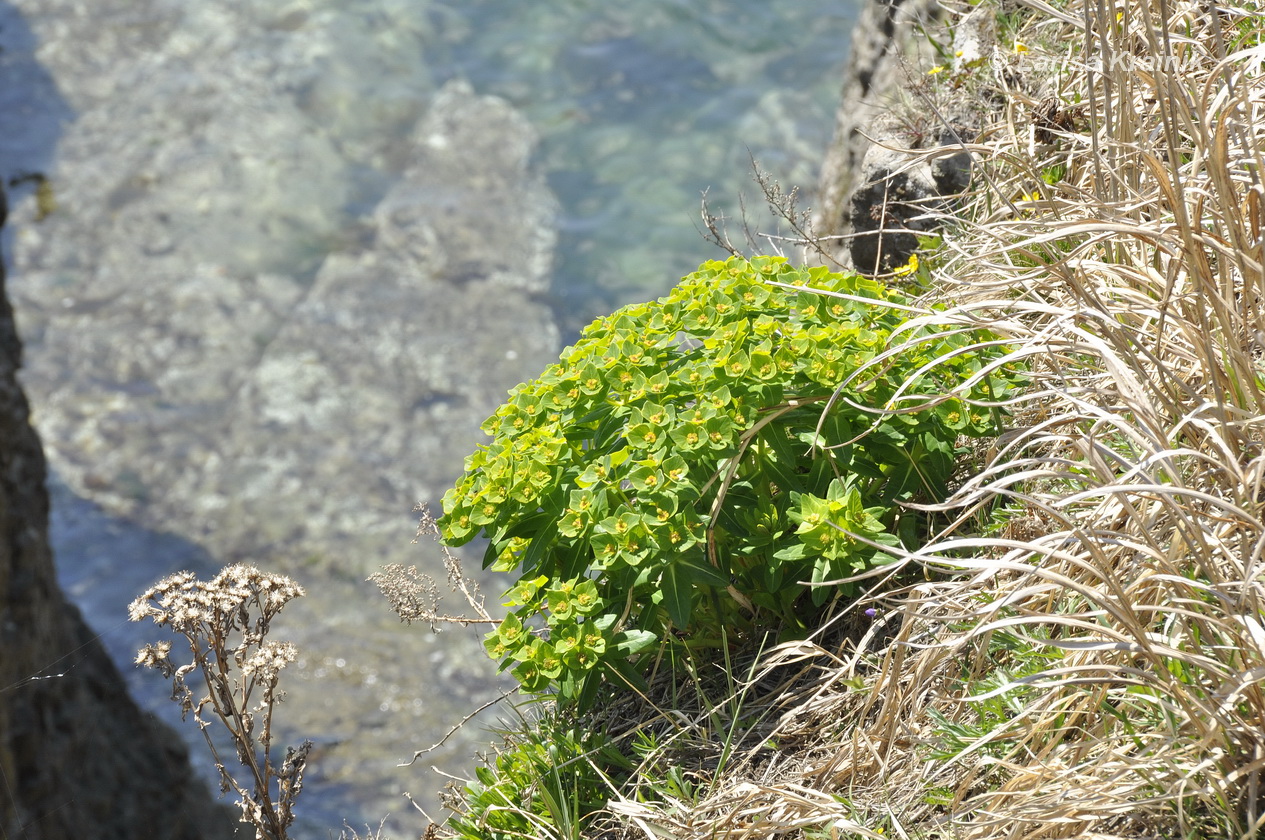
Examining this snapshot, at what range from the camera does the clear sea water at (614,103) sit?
11.6 meters

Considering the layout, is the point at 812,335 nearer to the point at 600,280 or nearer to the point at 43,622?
the point at 43,622

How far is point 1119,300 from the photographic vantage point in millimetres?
2748

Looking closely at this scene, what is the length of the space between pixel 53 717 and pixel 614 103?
32.8 feet

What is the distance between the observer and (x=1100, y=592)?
6.97 ft

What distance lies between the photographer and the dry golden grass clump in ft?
6.23

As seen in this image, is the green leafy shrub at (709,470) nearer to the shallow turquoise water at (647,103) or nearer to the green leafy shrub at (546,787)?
the green leafy shrub at (546,787)

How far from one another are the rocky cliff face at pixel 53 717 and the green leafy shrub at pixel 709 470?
99.1 inches

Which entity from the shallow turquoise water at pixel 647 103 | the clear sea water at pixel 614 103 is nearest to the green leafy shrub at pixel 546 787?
the clear sea water at pixel 614 103

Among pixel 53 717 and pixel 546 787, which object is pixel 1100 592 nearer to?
pixel 546 787

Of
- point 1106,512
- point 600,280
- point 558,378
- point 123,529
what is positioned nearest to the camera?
point 1106,512

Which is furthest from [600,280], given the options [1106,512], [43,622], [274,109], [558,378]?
[1106,512]

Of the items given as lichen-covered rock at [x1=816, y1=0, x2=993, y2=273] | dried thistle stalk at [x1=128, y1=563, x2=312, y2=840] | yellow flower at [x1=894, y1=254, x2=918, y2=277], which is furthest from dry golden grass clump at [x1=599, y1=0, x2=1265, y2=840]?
lichen-covered rock at [x1=816, y1=0, x2=993, y2=273]

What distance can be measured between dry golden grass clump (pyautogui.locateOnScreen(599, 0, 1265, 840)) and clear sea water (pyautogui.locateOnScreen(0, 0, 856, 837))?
326 inches

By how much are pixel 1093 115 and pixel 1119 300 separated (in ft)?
1.63
